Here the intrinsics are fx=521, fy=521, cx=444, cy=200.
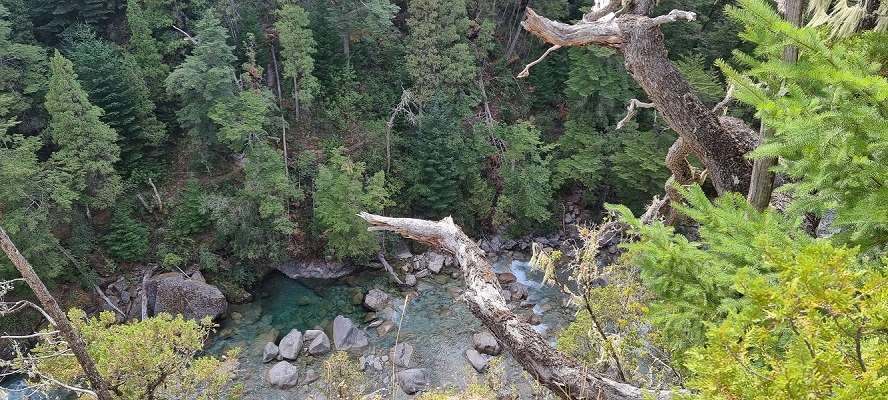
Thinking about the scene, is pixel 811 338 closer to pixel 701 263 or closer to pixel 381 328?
pixel 701 263

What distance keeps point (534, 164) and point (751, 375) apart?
15665 mm

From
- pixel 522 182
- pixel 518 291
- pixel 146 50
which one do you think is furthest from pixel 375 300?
pixel 146 50

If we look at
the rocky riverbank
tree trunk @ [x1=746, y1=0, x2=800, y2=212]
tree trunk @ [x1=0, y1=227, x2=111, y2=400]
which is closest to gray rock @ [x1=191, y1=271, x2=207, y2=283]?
the rocky riverbank

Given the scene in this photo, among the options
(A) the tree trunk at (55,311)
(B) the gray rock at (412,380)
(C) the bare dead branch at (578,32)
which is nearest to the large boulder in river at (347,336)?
(B) the gray rock at (412,380)

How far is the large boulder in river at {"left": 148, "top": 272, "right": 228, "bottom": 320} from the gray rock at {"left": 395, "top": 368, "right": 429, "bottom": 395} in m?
5.61

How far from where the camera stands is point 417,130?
17.4 m

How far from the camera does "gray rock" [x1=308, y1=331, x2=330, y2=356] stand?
12773 millimetres

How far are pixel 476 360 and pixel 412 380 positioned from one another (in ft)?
5.29

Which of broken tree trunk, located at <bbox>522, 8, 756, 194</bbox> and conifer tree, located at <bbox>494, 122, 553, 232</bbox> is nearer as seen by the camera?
broken tree trunk, located at <bbox>522, 8, 756, 194</bbox>

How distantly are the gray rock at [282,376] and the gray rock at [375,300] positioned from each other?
2.93 meters

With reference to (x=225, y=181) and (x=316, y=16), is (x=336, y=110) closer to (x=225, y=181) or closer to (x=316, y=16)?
(x=316, y=16)

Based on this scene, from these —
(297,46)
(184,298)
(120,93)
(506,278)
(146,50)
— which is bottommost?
(184,298)

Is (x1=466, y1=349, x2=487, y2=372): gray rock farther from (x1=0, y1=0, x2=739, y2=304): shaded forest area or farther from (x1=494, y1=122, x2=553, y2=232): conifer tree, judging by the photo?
(x1=494, y1=122, x2=553, y2=232): conifer tree

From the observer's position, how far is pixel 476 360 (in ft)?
40.1
